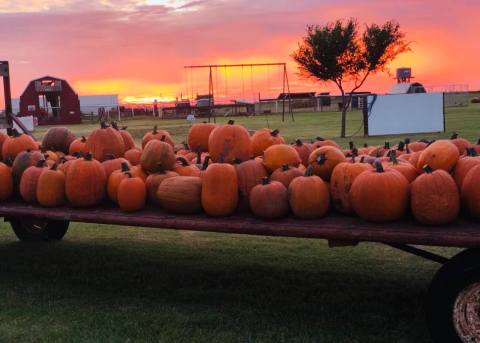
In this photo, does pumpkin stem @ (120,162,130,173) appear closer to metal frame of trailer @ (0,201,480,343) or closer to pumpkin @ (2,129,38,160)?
Result: metal frame of trailer @ (0,201,480,343)

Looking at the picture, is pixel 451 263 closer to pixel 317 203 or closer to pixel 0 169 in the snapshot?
pixel 317 203

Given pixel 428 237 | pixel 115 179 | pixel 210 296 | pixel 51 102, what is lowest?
pixel 210 296

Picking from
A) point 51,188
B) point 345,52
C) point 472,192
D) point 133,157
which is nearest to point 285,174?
point 472,192

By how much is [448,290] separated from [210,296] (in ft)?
6.59

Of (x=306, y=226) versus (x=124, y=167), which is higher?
(x=124, y=167)

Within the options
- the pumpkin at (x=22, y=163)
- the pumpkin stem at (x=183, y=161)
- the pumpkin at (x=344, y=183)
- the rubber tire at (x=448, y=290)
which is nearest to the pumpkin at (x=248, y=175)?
the pumpkin at (x=344, y=183)

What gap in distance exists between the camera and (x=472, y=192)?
3.71 meters

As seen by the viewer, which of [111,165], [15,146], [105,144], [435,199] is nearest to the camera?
[435,199]

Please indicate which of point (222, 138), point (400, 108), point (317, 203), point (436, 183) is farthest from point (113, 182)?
point (400, 108)

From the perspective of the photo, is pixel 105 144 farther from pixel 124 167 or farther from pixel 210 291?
pixel 210 291

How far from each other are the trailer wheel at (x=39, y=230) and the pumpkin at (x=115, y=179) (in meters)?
2.49

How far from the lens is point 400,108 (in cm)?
2603

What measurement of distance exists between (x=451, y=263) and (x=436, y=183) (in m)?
0.49

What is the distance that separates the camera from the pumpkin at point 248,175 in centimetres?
446
